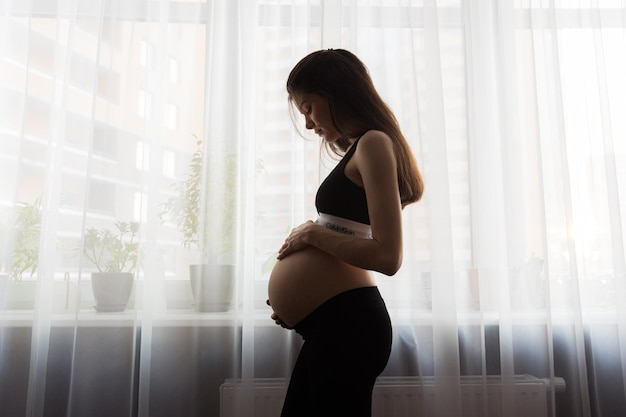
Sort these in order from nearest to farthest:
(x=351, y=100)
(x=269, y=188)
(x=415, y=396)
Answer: (x=351, y=100) → (x=415, y=396) → (x=269, y=188)

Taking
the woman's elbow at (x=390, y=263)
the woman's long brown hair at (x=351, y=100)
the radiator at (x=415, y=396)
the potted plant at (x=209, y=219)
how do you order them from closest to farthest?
the woman's elbow at (x=390, y=263), the woman's long brown hair at (x=351, y=100), the radiator at (x=415, y=396), the potted plant at (x=209, y=219)

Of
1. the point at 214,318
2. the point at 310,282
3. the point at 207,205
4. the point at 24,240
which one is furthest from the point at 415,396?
the point at 24,240

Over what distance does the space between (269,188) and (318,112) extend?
674mm

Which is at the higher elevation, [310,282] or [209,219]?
[209,219]

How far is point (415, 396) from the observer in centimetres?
168

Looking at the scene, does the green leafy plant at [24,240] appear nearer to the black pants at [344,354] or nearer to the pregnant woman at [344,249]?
the pregnant woman at [344,249]

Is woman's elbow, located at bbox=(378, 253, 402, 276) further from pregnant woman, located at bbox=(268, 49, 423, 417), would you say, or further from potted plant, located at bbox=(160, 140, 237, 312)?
potted plant, located at bbox=(160, 140, 237, 312)

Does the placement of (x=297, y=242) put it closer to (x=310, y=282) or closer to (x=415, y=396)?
(x=310, y=282)

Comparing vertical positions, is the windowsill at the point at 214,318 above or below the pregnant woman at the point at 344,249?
below

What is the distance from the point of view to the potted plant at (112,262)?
174 cm

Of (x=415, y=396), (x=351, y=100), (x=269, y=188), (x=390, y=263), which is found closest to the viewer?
(x=390, y=263)

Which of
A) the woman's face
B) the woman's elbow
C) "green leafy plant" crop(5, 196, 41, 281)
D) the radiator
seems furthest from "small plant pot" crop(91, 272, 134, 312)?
the woman's elbow

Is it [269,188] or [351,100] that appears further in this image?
[269,188]

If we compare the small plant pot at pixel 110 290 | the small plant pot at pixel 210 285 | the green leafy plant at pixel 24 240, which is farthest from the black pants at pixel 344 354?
the green leafy plant at pixel 24 240
